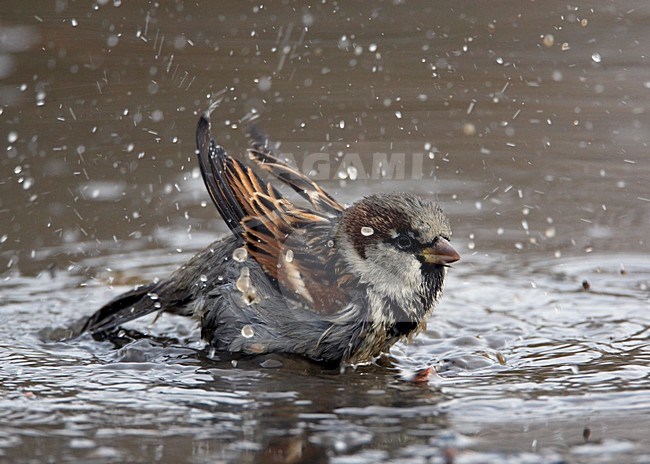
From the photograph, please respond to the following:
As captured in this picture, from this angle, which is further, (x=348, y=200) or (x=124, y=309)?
(x=348, y=200)

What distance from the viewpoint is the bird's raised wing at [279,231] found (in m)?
4.81

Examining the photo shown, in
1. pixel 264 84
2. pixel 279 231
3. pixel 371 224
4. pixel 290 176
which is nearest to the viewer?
pixel 371 224

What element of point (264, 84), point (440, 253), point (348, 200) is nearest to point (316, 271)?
point (440, 253)

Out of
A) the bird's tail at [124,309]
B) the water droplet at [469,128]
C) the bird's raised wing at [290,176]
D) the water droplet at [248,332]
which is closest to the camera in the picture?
the water droplet at [248,332]

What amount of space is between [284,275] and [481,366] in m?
0.99

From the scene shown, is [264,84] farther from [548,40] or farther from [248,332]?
[248,332]

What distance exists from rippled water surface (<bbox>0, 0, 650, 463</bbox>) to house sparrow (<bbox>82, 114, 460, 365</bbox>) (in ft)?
0.50

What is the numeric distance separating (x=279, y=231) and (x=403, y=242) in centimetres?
60

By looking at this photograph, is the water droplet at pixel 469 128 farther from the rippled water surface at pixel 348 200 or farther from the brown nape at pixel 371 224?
the brown nape at pixel 371 224

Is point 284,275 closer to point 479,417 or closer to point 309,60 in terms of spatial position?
point 479,417

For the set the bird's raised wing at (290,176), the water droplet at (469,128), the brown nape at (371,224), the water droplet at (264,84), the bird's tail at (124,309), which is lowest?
the bird's tail at (124,309)

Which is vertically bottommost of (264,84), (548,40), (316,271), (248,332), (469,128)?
(248,332)

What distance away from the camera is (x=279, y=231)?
4922mm

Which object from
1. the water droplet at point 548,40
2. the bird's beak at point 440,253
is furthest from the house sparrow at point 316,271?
the water droplet at point 548,40
